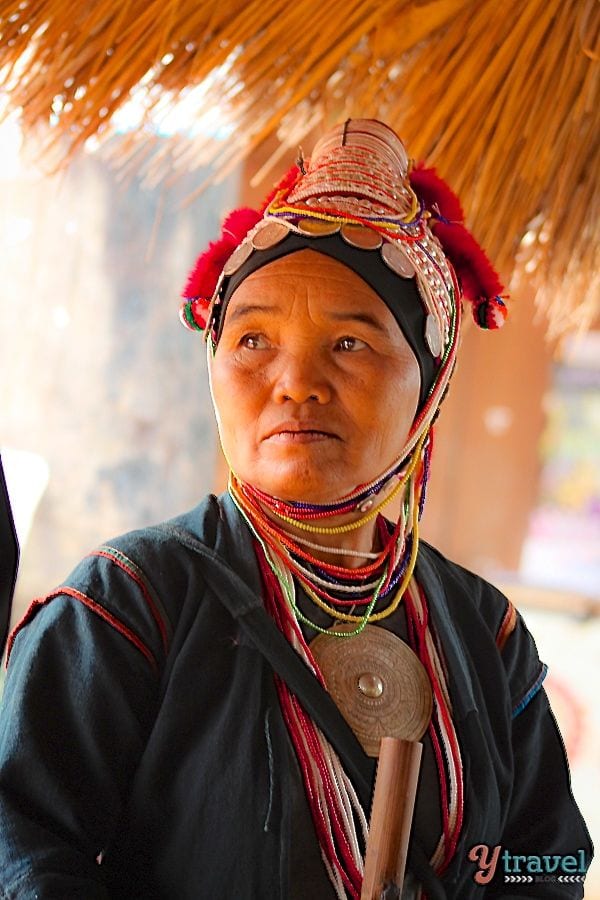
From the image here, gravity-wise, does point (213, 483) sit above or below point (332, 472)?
above

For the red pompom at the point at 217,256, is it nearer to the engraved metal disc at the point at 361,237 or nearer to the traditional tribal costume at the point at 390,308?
the traditional tribal costume at the point at 390,308

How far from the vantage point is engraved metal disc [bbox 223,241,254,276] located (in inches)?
54.3

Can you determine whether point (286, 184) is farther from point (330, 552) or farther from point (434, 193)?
point (330, 552)

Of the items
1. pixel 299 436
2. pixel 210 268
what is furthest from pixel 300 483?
pixel 210 268

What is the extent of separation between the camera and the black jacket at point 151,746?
112 cm

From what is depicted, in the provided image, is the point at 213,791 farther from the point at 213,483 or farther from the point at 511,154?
the point at 213,483

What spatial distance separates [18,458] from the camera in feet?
5.46

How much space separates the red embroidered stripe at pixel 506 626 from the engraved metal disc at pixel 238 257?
672mm

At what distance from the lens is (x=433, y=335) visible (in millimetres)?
1390

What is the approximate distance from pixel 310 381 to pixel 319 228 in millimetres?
222

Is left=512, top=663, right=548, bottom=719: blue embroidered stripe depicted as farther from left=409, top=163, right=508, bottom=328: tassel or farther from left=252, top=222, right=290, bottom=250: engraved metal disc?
left=252, top=222, right=290, bottom=250: engraved metal disc

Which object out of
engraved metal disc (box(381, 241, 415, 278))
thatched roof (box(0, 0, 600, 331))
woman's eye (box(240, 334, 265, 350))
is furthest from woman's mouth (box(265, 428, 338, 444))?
thatched roof (box(0, 0, 600, 331))

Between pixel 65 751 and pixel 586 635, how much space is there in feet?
11.5

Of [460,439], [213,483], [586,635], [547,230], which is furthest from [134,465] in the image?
[547,230]
